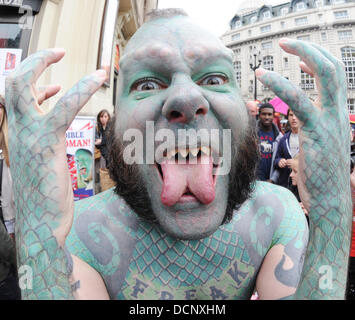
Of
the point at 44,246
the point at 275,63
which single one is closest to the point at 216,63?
the point at 44,246

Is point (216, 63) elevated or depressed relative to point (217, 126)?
elevated

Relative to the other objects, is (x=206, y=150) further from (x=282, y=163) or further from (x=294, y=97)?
(x=282, y=163)

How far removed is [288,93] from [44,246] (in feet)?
2.21

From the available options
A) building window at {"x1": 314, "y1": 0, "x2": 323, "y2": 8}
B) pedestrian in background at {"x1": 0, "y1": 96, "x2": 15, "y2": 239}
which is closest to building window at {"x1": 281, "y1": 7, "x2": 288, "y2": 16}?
building window at {"x1": 314, "y1": 0, "x2": 323, "y2": 8}

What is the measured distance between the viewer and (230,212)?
738 mm

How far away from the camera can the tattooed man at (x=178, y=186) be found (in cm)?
61

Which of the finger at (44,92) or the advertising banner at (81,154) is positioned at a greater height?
the advertising banner at (81,154)

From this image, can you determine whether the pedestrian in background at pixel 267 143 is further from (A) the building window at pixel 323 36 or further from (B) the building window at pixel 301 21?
(B) the building window at pixel 301 21

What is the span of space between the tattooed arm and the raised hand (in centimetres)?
52

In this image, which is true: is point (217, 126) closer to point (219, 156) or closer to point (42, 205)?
point (219, 156)

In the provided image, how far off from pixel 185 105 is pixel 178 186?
194 mm

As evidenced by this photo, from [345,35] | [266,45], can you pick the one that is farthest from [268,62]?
[345,35]

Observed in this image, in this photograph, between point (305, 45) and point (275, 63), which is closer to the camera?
point (305, 45)

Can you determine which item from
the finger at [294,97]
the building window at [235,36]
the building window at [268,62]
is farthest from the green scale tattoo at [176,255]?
the building window at [235,36]
